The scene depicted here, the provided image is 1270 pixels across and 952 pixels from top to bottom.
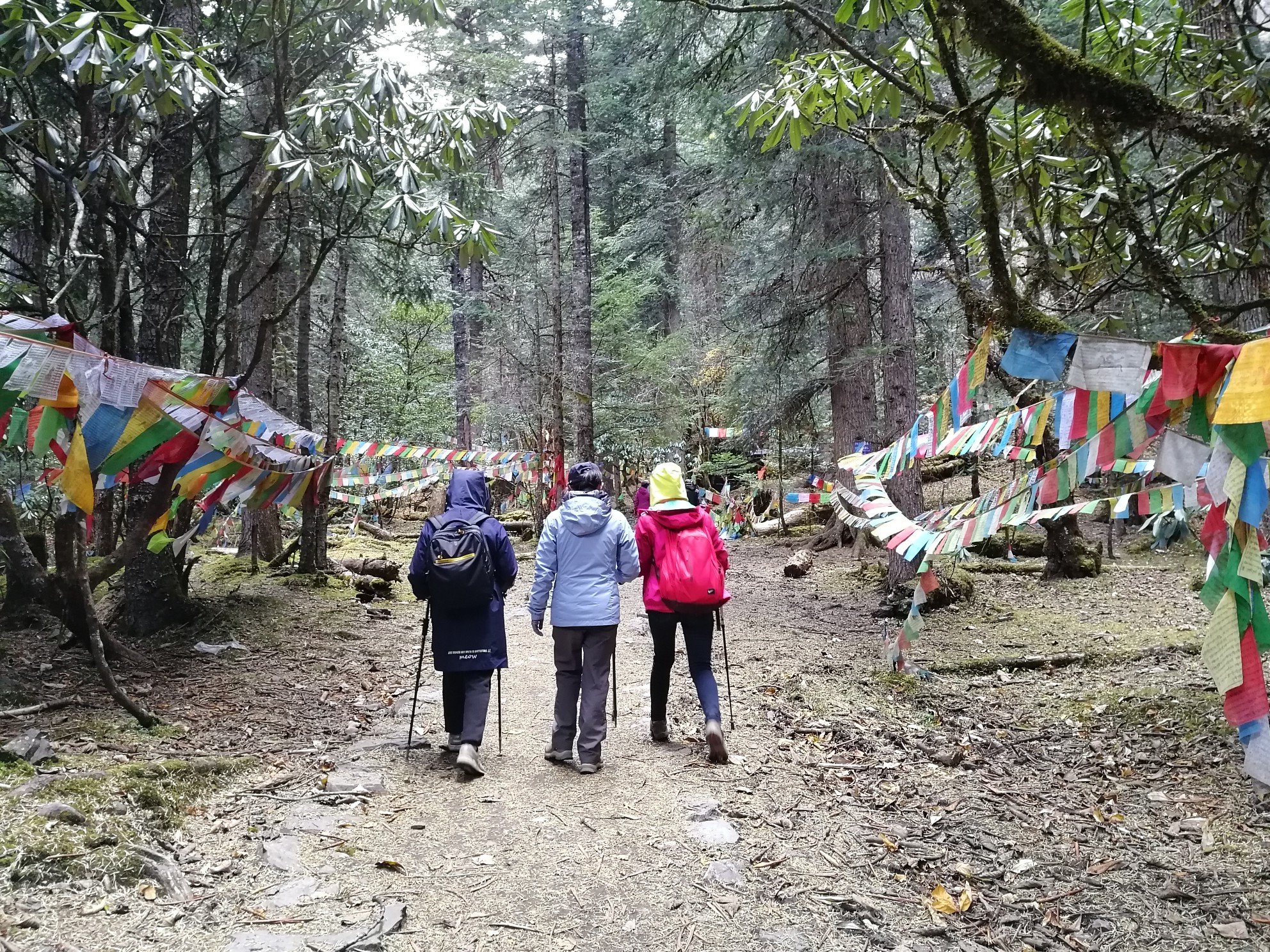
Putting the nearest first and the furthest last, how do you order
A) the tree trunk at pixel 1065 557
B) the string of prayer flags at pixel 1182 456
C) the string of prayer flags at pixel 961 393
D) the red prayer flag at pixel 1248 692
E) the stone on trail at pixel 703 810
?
the red prayer flag at pixel 1248 692 < the string of prayer flags at pixel 1182 456 < the string of prayer flags at pixel 961 393 < the stone on trail at pixel 703 810 < the tree trunk at pixel 1065 557

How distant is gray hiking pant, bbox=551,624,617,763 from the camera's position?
4625 millimetres

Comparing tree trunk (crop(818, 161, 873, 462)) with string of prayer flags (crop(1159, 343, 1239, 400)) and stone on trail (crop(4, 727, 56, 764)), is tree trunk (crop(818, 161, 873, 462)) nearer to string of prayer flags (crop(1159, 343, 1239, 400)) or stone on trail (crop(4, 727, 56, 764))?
string of prayer flags (crop(1159, 343, 1239, 400))

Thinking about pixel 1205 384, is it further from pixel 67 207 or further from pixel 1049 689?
pixel 67 207

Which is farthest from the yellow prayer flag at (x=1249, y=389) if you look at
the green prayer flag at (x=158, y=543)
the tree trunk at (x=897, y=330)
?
the tree trunk at (x=897, y=330)

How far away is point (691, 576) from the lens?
4.64m

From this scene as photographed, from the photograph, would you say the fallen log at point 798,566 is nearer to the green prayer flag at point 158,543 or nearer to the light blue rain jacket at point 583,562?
the light blue rain jacket at point 583,562

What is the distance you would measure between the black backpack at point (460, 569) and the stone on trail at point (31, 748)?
1.97 metres

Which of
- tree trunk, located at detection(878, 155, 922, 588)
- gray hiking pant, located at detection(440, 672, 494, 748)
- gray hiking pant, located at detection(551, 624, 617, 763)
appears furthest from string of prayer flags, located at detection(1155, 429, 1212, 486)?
tree trunk, located at detection(878, 155, 922, 588)

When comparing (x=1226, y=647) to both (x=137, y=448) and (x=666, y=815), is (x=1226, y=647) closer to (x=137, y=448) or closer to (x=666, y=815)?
(x=666, y=815)

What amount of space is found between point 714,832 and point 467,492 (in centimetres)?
237

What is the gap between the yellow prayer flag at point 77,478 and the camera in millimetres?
3789

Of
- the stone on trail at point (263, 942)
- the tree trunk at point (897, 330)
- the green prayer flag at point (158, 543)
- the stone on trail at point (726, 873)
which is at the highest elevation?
the tree trunk at point (897, 330)

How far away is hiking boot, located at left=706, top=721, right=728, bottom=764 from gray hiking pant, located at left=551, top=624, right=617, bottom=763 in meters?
0.63

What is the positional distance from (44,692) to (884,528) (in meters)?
5.57
